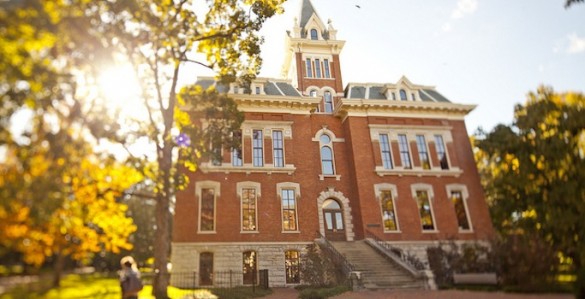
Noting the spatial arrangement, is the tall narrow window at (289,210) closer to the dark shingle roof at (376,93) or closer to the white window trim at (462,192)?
the dark shingle roof at (376,93)

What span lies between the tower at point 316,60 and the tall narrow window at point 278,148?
15.2 feet

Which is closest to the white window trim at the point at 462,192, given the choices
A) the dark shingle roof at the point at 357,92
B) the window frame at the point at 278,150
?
the dark shingle roof at the point at 357,92

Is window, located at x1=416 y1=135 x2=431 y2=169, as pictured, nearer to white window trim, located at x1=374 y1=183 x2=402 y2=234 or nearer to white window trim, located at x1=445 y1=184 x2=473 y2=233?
white window trim, located at x1=445 y1=184 x2=473 y2=233

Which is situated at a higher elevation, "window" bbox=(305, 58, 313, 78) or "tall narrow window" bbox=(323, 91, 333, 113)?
"window" bbox=(305, 58, 313, 78)

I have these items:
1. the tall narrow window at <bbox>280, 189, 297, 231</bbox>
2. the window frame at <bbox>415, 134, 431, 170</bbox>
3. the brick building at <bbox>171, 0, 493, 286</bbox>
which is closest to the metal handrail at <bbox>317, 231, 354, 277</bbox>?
the brick building at <bbox>171, 0, 493, 286</bbox>

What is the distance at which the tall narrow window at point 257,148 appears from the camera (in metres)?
22.5

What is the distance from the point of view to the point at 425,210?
920 inches

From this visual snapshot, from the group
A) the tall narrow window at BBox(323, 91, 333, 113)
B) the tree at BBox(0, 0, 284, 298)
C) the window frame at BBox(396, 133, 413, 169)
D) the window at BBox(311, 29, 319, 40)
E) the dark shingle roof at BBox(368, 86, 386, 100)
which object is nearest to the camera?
the tree at BBox(0, 0, 284, 298)

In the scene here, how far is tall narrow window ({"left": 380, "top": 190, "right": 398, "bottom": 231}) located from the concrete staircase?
2.99 m

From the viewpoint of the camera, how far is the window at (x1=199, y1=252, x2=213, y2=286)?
18913 mm

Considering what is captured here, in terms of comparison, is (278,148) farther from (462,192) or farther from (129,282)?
(129,282)

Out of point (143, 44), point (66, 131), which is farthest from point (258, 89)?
point (66, 131)

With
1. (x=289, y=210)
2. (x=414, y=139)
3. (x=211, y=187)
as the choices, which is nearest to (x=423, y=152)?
(x=414, y=139)

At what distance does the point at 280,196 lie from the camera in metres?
21.8
